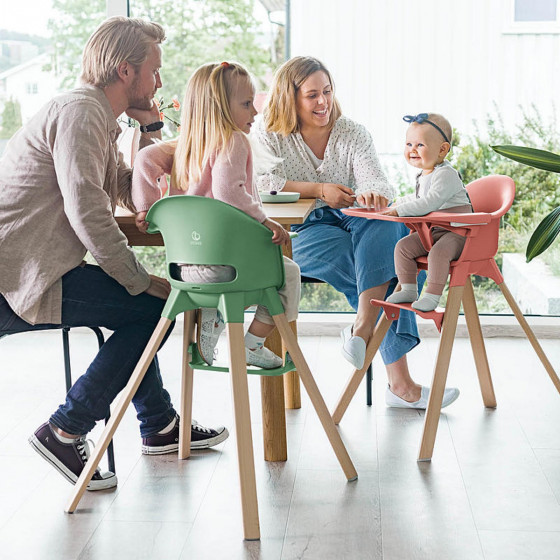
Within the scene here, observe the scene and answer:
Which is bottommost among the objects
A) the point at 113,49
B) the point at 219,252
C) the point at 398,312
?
the point at 398,312

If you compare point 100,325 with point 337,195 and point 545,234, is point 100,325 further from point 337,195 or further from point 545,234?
point 545,234

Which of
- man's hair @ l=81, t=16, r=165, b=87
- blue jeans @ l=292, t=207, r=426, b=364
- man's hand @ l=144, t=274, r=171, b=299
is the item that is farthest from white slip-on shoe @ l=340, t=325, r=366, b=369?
man's hair @ l=81, t=16, r=165, b=87

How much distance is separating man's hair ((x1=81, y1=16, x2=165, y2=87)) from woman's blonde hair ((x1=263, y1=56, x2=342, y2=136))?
77cm

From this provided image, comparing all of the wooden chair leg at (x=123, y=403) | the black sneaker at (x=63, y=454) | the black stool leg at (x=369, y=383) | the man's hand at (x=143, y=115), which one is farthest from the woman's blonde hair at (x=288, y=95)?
the black sneaker at (x=63, y=454)

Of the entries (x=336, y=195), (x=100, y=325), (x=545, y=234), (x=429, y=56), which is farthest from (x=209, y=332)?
(x=429, y=56)

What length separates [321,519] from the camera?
216cm

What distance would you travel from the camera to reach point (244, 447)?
2.09 meters

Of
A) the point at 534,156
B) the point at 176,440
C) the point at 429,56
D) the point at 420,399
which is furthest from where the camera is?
the point at 429,56

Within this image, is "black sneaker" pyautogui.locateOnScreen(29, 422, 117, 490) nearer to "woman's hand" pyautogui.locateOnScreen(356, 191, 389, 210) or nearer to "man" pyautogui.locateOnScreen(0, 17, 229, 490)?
"man" pyautogui.locateOnScreen(0, 17, 229, 490)

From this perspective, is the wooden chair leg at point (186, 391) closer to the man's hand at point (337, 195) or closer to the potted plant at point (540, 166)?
the man's hand at point (337, 195)

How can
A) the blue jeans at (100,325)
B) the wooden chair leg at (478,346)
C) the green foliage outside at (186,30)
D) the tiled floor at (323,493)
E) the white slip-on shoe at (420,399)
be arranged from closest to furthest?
the tiled floor at (323,493)
the blue jeans at (100,325)
the wooden chair leg at (478,346)
the white slip-on shoe at (420,399)
the green foliage outside at (186,30)

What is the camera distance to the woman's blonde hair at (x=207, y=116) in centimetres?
217

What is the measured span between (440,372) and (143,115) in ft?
3.62

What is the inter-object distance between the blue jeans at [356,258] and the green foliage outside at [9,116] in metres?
1.91
